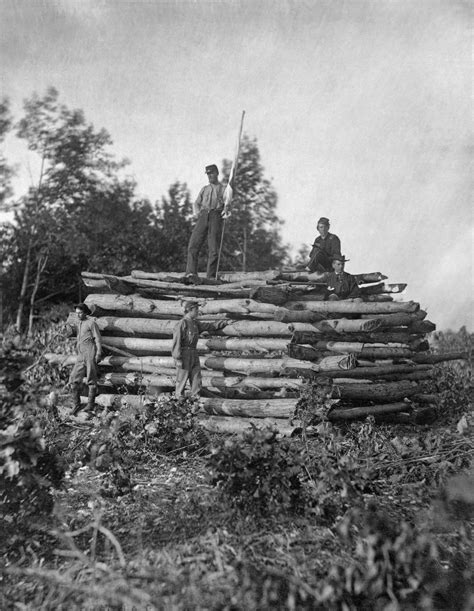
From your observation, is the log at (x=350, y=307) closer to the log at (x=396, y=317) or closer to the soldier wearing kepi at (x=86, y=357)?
the log at (x=396, y=317)

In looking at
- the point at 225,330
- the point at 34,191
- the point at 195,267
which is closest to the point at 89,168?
the point at 34,191

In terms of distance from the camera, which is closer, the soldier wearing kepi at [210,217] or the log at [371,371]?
the log at [371,371]

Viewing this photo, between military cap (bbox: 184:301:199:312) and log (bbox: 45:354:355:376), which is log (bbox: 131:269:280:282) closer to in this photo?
military cap (bbox: 184:301:199:312)

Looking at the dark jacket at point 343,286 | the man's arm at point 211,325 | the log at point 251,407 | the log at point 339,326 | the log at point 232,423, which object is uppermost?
the dark jacket at point 343,286

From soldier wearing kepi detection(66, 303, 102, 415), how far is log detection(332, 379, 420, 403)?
3915 millimetres

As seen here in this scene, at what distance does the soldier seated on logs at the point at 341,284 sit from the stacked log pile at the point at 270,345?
21cm

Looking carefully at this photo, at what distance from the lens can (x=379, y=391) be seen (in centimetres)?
960

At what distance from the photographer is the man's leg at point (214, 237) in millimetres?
11070

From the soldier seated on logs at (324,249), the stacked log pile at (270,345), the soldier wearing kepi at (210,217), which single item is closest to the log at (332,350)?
the stacked log pile at (270,345)

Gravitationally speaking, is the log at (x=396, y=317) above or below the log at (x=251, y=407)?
above

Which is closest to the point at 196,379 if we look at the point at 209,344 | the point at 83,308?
the point at 209,344

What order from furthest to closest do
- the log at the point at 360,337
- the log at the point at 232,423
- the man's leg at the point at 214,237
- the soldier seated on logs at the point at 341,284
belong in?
the man's leg at the point at 214,237 → the soldier seated on logs at the point at 341,284 → the log at the point at 360,337 → the log at the point at 232,423

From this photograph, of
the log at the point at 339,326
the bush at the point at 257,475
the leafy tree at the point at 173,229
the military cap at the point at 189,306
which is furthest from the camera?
the leafy tree at the point at 173,229

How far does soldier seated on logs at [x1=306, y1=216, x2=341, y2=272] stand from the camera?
11.1 metres
